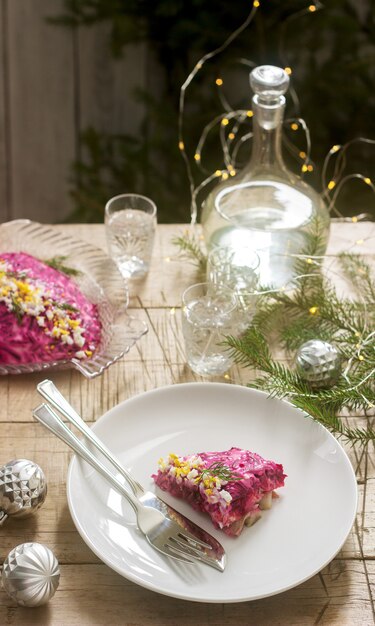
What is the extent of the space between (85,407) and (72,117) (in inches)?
55.8

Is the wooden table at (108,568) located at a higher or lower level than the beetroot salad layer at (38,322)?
lower

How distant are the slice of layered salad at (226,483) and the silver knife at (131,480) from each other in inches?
1.0

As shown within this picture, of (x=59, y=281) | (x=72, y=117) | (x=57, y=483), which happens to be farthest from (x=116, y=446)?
(x=72, y=117)

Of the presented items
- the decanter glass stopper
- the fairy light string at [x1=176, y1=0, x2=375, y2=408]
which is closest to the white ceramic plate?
the fairy light string at [x1=176, y1=0, x2=375, y2=408]

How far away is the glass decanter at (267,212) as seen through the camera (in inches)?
57.7

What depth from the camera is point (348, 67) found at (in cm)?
215

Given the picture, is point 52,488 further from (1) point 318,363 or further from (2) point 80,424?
(1) point 318,363

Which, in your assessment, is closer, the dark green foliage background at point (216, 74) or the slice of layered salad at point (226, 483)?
the slice of layered salad at point (226, 483)

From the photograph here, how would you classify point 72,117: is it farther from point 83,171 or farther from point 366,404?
point 366,404

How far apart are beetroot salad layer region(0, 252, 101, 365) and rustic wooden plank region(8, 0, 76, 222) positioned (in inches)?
45.6

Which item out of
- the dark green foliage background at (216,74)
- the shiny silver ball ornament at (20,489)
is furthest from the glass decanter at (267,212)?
the dark green foliage background at (216,74)

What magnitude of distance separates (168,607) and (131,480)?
6.4 inches

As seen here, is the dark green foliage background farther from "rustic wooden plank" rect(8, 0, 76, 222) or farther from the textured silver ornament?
the textured silver ornament

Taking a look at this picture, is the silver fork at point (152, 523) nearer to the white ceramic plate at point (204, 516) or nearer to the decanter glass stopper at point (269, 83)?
the white ceramic plate at point (204, 516)
